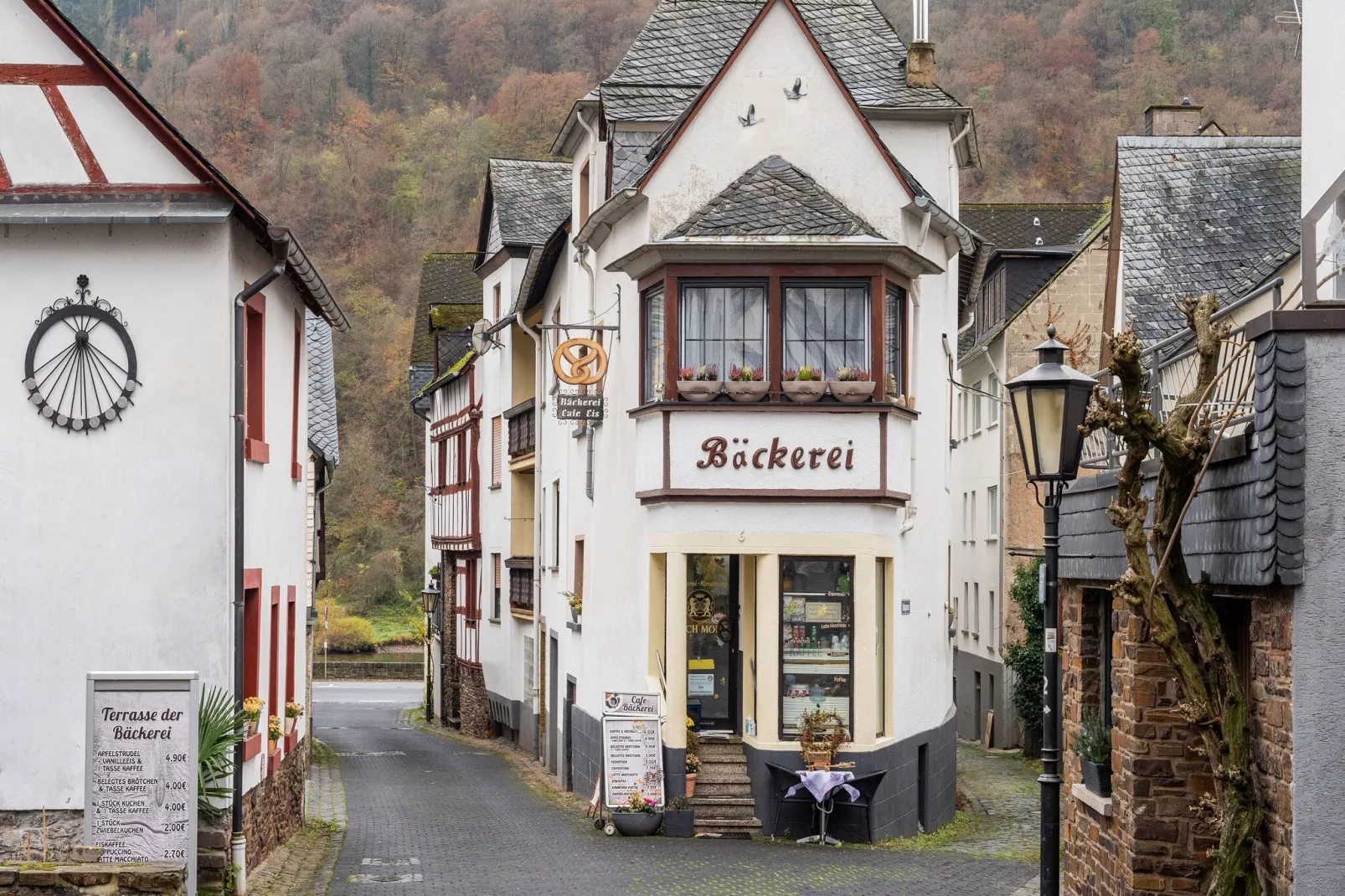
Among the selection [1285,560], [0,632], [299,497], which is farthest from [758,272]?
[1285,560]

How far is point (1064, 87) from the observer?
57094mm

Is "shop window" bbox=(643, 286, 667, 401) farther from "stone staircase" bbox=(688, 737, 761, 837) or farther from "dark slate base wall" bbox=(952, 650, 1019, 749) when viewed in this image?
"dark slate base wall" bbox=(952, 650, 1019, 749)

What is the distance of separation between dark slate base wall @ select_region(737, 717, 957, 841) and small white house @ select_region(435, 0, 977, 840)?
35mm

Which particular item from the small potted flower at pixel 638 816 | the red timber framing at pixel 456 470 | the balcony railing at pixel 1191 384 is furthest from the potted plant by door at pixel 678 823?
the red timber framing at pixel 456 470

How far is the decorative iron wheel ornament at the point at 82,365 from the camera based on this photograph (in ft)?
48.3

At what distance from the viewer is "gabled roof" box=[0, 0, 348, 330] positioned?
14.7 meters

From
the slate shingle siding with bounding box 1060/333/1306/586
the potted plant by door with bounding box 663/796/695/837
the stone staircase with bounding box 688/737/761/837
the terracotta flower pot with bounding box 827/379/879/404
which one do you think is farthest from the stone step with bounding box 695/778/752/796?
the slate shingle siding with bounding box 1060/333/1306/586

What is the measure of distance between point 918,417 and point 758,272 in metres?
3.20

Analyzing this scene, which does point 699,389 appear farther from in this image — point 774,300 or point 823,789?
point 823,789

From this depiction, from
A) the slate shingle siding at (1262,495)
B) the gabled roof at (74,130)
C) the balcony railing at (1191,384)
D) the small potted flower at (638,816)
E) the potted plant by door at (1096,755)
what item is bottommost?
the small potted flower at (638,816)

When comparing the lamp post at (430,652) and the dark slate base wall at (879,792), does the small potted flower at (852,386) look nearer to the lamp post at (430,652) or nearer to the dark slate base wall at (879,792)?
the dark slate base wall at (879,792)

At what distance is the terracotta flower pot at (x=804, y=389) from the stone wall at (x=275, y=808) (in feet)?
23.2

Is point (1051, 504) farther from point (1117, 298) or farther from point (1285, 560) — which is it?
point (1117, 298)

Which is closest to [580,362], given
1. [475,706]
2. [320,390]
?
[320,390]
